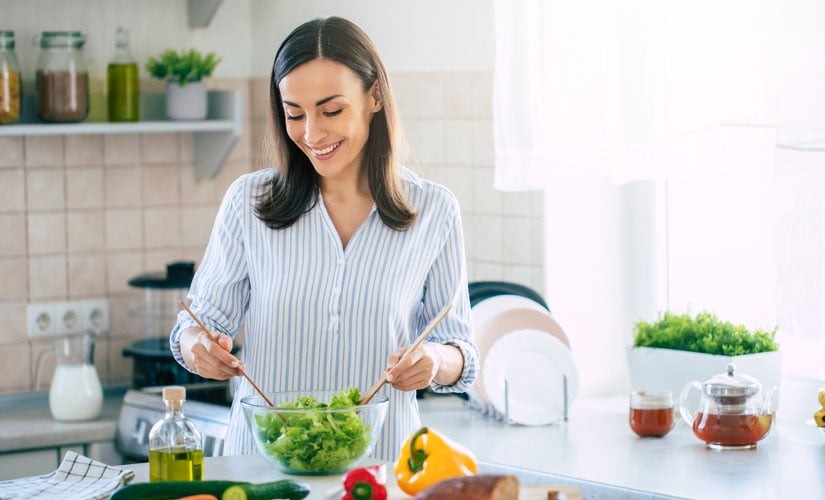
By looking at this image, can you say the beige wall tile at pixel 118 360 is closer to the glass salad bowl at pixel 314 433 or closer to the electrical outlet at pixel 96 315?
the electrical outlet at pixel 96 315

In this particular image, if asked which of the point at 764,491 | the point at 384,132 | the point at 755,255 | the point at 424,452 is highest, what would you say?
the point at 384,132

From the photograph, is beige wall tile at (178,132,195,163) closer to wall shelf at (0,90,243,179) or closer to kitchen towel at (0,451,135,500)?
wall shelf at (0,90,243,179)

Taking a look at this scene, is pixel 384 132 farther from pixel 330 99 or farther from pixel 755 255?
pixel 755 255

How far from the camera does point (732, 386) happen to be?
8.32 ft

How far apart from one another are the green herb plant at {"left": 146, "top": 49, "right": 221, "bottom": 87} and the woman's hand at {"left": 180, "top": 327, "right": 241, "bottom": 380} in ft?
5.21

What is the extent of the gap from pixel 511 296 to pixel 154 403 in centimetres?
87

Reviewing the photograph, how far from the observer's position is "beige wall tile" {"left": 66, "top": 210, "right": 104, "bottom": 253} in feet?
11.7

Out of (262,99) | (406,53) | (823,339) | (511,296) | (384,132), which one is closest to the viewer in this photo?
(384,132)

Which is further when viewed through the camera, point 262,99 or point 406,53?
point 262,99

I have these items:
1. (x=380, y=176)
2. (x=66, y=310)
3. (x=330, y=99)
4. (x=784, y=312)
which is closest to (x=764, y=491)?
(x=784, y=312)

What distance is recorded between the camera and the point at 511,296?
300cm

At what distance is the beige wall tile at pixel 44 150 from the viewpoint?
3492 mm

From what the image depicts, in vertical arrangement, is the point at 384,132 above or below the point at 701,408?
above

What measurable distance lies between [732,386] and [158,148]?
1.81 m
